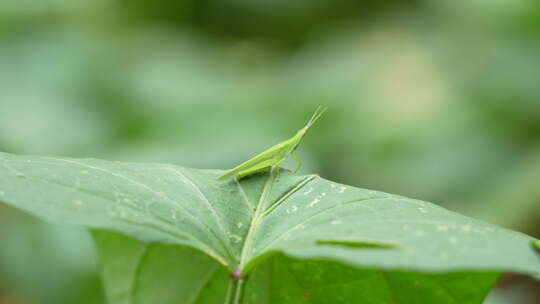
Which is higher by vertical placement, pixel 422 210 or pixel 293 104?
pixel 422 210

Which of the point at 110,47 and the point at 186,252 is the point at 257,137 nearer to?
the point at 110,47

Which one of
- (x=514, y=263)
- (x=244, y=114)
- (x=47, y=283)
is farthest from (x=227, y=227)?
(x=244, y=114)

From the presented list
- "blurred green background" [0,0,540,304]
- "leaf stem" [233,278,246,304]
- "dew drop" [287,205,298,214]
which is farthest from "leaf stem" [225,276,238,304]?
"blurred green background" [0,0,540,304]

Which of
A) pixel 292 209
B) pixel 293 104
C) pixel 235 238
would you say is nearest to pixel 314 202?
pixel 292 209

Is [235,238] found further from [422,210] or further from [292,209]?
[422,210]

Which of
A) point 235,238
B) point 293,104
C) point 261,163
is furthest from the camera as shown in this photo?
point 293,104

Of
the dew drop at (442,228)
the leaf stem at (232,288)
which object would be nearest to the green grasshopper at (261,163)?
the leaf stem at (232,288)

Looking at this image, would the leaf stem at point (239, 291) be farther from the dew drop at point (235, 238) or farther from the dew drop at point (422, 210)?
the dew drop at point (422, 210)
